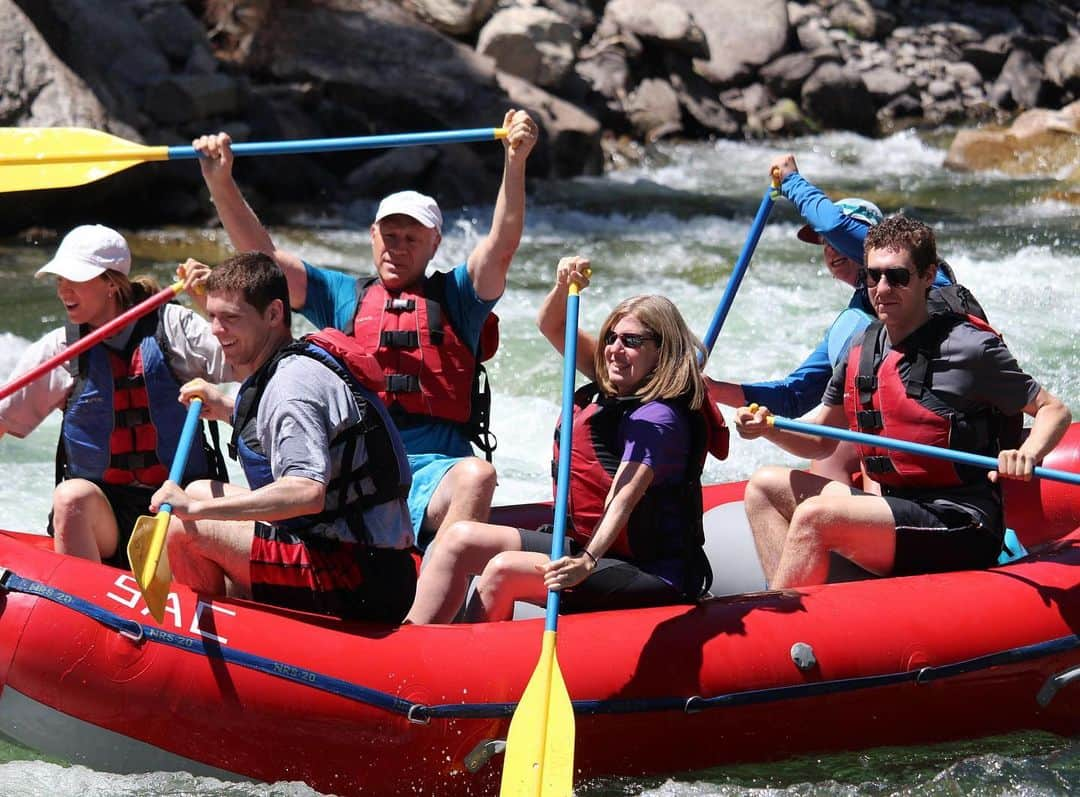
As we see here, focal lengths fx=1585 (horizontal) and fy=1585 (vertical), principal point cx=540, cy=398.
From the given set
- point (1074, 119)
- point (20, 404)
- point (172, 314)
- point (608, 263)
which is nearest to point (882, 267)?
point (172, 314)

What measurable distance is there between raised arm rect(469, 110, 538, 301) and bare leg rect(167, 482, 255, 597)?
0.97 m

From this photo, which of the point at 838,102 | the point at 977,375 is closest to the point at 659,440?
the point at 977,375

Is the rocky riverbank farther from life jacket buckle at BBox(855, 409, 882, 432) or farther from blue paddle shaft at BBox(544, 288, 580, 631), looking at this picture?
life jacket buckle at BBox(855, 409, 882, 432)

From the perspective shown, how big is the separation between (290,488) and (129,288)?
1.05 meters

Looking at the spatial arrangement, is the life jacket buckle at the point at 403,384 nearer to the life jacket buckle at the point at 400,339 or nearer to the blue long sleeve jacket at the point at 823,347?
the life jacket buckle at the point at 400,339

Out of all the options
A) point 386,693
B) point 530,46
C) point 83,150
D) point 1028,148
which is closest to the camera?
point 386,693

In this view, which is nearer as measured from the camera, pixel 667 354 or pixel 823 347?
pixel 667 354

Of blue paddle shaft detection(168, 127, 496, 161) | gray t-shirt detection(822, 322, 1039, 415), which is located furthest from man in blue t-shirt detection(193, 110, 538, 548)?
gray t-shirt detection(822, 322, 1039, 415)

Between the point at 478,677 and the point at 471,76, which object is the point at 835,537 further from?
the point at 471,76

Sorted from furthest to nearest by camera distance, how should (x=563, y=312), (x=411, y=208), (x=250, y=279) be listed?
(x=411, y=208)
(x=563, y=312)
(x=250, y=279)

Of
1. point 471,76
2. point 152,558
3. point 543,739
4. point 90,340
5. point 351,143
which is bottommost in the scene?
point 543,739

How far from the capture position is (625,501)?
3494 millimetres

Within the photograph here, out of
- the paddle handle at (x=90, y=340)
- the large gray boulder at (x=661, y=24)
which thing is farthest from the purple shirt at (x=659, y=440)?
the large gray boulder at (x=661, y=24)

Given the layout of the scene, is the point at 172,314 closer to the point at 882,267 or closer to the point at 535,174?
the point at 882,267
